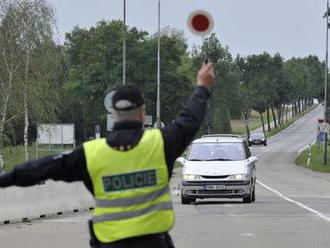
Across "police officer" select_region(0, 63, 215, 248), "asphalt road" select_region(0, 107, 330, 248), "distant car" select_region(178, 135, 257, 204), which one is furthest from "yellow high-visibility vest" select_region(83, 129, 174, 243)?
"distant car" select_region(178, 135, 257, 204)

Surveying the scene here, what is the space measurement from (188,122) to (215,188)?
16.7 meters

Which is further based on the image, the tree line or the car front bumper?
the tree line

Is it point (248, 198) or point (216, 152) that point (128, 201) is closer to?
point (216, 152)

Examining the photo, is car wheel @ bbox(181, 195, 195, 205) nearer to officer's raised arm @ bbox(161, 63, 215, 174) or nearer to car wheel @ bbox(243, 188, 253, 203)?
car wheel @ bbox(243, 188, 253, 203)

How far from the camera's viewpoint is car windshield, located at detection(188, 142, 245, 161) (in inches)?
872

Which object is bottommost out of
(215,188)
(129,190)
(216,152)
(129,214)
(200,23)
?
(215,188)

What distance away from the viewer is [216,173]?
70.6ft

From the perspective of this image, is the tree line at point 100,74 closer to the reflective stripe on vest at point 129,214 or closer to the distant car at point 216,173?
the reflective stripe on vest at point 129,214

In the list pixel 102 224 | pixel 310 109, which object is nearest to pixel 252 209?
pixel 102 224

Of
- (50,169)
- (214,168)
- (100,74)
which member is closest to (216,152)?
(214,168)

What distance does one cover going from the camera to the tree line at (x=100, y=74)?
158ft

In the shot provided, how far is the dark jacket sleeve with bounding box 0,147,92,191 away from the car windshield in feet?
56.7

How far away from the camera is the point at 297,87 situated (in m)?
145

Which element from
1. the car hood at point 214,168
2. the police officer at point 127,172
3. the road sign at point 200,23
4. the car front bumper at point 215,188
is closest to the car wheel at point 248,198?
the car front bumper at point 215,188
